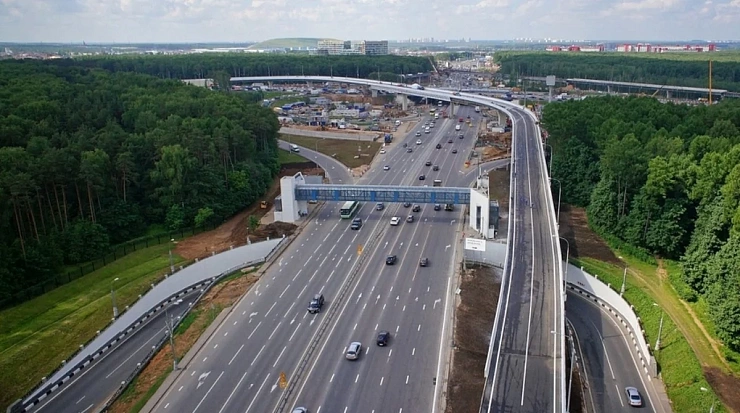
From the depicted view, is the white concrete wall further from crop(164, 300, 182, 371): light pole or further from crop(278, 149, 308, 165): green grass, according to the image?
crop(278, 149, 308, 165): green grass

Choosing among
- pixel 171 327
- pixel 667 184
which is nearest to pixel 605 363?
pixel 667 184

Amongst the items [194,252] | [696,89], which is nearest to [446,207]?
[194,252]

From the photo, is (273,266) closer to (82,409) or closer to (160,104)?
(82,409)

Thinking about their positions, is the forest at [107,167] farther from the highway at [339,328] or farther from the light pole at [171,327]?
the highway at [339,328]

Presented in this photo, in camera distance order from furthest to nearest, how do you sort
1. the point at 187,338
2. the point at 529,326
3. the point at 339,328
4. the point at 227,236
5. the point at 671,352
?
the point at 227,236, the point at 339,328, the point at 187,338, the point at 671,352, the point at 529,326

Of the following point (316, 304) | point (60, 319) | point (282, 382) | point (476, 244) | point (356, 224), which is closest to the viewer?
point (282, 382)

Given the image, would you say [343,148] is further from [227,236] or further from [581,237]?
[581,237]
